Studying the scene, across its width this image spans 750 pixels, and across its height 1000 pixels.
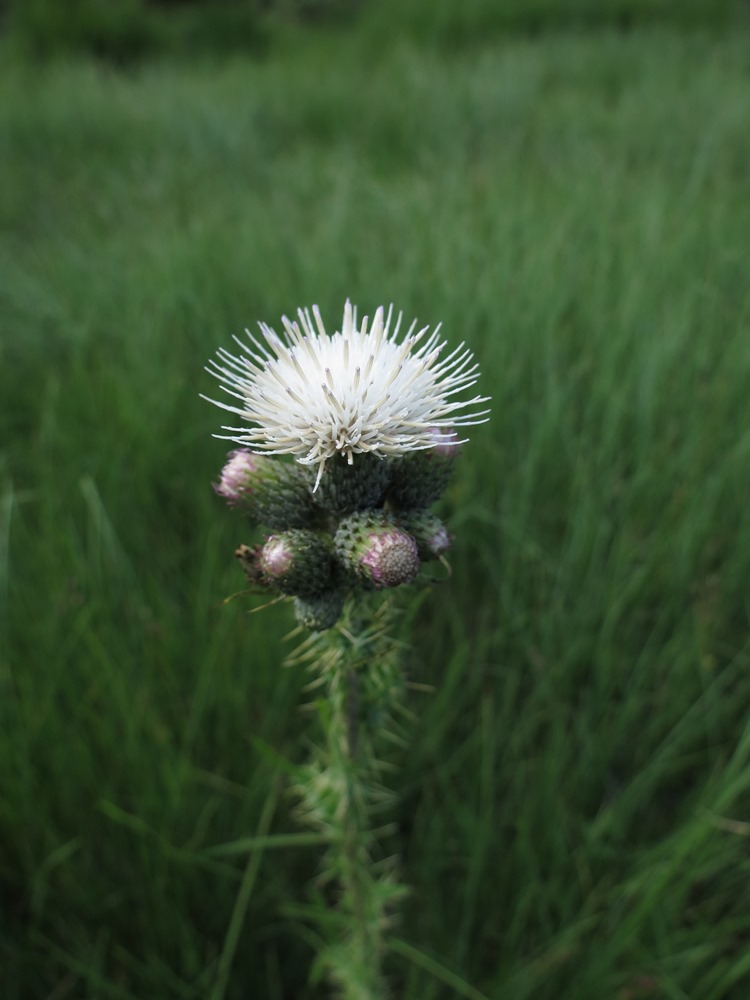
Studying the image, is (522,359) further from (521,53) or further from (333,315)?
(521,53)

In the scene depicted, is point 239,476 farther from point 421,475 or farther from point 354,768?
point 354,768

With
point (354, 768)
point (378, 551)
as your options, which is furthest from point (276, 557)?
point (354, 768)

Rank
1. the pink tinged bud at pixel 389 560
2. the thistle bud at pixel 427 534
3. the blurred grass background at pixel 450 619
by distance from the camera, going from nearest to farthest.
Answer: the pink tinged bud at pixel 389 560, the thistle bud at pixel 427 534, the blurred grass background at pixel 450 619

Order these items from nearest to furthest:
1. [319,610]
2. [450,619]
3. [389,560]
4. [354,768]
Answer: [389,560], [319,610], [354,768], [450,619]

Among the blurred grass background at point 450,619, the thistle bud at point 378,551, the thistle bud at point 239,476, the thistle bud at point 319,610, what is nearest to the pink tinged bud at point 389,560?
the thistle bud at point 378,551

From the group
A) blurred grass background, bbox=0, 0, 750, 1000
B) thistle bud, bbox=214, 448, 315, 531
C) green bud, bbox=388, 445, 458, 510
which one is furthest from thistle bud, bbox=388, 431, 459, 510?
blurred grass background, bbox=0, 0, 750, 1000

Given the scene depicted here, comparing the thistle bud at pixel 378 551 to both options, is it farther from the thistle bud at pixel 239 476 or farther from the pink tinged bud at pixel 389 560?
the thistle bud at pixel 239 476

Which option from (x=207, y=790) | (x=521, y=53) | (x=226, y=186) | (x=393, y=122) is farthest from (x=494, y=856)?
(x=521, y=53)
